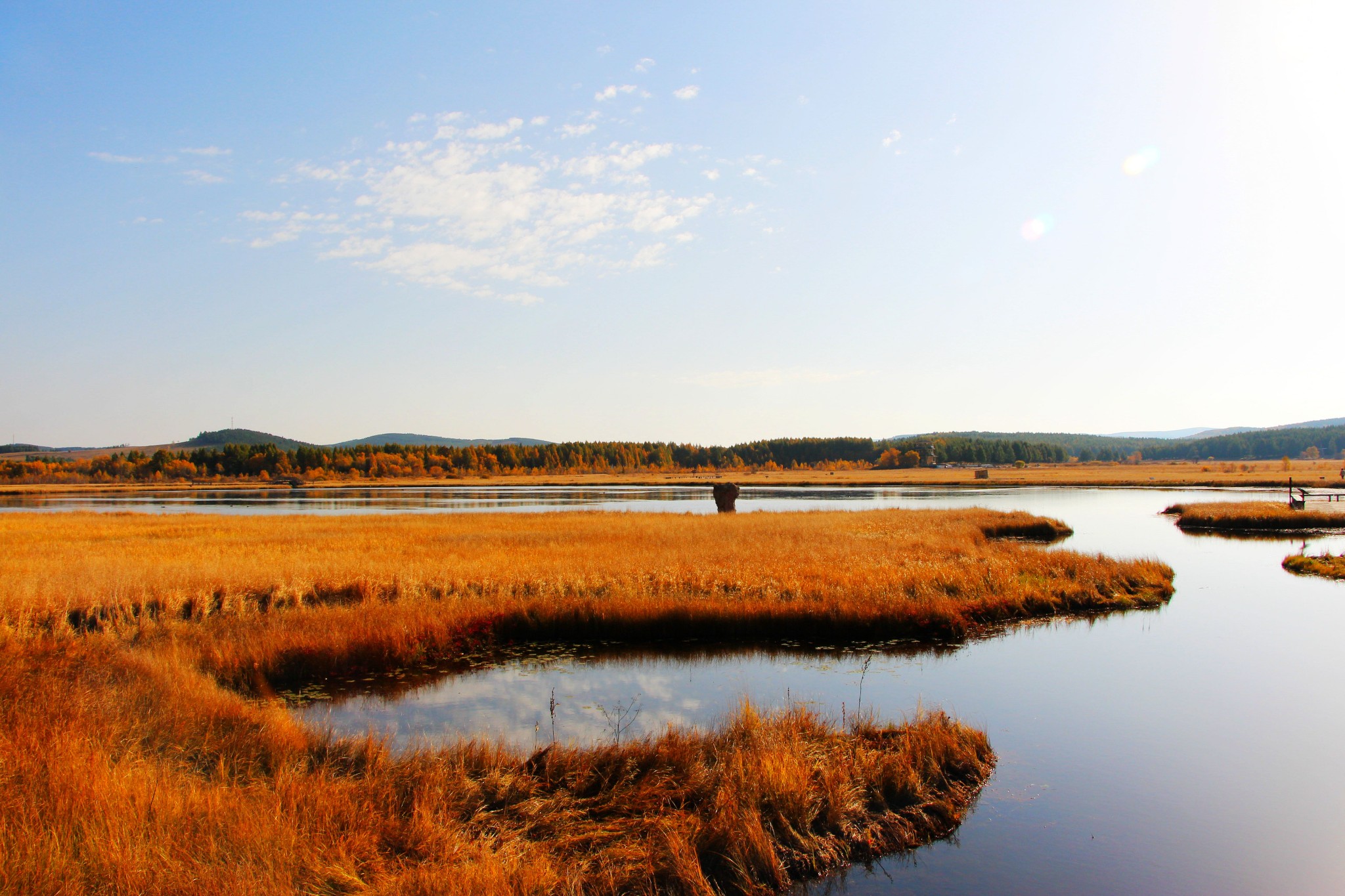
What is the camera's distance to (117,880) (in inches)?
214

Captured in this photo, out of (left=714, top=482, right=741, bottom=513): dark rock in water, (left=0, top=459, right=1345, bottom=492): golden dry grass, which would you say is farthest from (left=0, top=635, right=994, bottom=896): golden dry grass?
(left=0, top=459, right=1345, bottom=492): golden dry grass

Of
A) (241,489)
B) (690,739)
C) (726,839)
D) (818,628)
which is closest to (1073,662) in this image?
(818,628)

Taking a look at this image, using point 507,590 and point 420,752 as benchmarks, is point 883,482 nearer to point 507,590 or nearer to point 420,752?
point 507,590

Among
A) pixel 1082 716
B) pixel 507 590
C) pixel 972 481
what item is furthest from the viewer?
pixel 972 481

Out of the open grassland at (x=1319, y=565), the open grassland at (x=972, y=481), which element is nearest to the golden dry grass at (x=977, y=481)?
the open grassland at (x=972, y=481)

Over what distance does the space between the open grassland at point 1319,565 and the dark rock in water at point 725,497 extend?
89.1ft

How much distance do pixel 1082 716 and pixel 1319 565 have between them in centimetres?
2108

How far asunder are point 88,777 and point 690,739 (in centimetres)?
625

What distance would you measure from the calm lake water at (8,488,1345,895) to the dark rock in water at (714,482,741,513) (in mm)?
27756

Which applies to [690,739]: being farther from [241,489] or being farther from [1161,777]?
[241,489]

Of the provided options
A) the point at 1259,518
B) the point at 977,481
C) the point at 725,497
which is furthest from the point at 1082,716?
the point at 977,481

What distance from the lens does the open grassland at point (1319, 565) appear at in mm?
24969

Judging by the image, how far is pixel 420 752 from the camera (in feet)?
29.0

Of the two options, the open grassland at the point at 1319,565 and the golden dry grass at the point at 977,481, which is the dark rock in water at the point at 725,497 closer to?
the open grassland at the point at 1319,565
